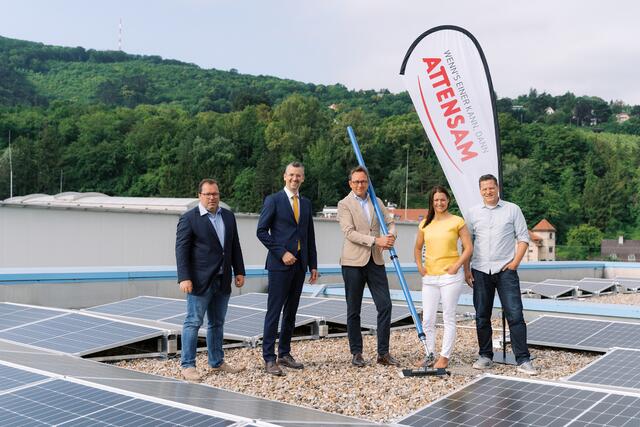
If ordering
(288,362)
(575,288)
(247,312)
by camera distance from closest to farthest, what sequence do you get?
(288,362), (247,312), (575,288)

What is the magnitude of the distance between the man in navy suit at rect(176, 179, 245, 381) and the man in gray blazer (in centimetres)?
101

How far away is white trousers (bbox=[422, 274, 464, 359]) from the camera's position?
595 cm

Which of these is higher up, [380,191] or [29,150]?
[29,150]

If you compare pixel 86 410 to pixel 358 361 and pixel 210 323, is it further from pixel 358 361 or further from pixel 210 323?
pixel 358 361

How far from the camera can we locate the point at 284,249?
19.2 ft

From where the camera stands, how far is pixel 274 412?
3699 millimetres

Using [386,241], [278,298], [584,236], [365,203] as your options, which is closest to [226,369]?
[278,298]

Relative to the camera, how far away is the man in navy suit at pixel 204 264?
18.2 feet

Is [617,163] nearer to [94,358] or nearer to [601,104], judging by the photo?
[601,104]

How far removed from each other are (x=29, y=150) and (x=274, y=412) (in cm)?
8869

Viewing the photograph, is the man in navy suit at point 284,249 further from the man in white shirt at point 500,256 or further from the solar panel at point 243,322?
the man in white shirt at point 500,256

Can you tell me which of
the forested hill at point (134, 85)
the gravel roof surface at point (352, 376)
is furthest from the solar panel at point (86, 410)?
the forested hill at point (134, 85)

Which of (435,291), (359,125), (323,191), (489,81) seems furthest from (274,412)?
(359,125)

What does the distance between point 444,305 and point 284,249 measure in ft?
4.92
